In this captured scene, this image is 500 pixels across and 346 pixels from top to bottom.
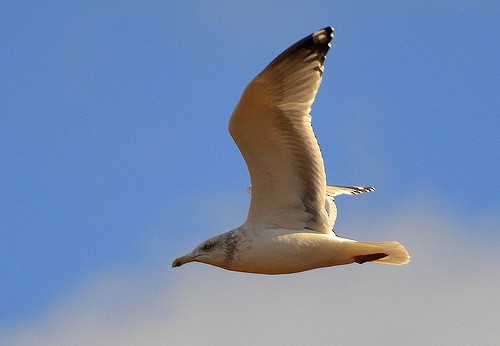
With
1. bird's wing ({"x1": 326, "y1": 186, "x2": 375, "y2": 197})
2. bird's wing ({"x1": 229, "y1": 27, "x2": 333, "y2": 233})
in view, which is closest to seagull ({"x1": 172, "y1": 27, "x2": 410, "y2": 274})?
bird's wing ({"x1": 229, "y1": 27, "x2": 333, "y2": 233})

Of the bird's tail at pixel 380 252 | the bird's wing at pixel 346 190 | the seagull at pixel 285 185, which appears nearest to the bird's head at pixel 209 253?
the seagull at pixel 285 185

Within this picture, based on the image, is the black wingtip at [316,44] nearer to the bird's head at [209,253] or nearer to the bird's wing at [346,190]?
the bird's head at [209,253]

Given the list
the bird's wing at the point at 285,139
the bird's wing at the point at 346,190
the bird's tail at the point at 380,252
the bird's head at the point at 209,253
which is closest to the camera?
the bird's wing at the point at 285,139

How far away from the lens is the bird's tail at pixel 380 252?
515 inches

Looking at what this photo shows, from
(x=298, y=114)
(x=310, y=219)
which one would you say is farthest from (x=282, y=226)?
(x=298, y=114)

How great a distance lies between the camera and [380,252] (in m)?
13.3

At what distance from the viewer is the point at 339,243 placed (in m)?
13.0

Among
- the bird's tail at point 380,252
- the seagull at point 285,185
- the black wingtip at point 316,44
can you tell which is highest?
the black wingtip at point 316,44

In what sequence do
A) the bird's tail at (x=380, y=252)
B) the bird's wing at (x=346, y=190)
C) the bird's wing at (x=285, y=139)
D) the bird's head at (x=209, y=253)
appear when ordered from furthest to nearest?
the bird's wing at (x=346, y=190) → the bird's head at (x=209, y=253) → the bird's tail at (x=380, y=252) → the bird's wing at (x=285, y=139)

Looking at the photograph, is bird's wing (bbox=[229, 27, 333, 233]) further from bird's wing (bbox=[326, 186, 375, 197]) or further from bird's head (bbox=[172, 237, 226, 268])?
bird's wing (bbox=[326, 186, 375, 197])

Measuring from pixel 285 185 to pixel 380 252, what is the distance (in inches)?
48.0

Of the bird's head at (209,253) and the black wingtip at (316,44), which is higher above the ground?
the black wingtip at (316,44)

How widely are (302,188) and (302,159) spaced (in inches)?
15.0

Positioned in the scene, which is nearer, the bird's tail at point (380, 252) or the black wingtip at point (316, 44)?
the black wingtip at point (316, 44)
